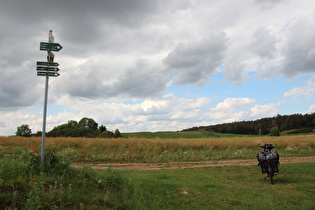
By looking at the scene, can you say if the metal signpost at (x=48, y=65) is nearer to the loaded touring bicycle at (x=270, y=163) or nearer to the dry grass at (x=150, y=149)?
the loaded touring bicycle at (x=270, y=163)

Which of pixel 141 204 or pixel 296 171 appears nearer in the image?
pixel 141 204

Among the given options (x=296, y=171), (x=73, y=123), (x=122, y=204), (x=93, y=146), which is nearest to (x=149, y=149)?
(x=93, y=146)

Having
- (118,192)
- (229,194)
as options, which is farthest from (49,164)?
(229,194)

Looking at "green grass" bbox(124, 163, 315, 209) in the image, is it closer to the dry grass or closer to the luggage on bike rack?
the luggage on bike rack

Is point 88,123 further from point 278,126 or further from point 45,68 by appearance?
point 278,126

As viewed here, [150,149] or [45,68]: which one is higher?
[45,68]

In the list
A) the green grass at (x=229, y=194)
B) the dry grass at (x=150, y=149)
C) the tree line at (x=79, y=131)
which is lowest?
the green grass at (x=229, y=194)

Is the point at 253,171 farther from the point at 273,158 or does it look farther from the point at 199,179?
the point at 199,179

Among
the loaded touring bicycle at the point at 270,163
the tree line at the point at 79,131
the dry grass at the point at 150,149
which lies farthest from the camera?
the tree line at the point at 79,131

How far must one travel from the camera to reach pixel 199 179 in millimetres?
10344

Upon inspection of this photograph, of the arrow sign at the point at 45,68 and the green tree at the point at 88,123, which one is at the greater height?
the green tree at the point at 88,123

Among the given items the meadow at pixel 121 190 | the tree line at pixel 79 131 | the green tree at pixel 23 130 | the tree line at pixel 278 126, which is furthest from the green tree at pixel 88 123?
the meadow at pixel 121 190

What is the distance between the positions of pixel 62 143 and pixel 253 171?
61.2 feet

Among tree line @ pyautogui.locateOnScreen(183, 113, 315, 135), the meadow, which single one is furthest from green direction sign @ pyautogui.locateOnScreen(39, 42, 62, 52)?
tree line @ pyautogui.locateOnScreen(183, 113, 315, 135)
